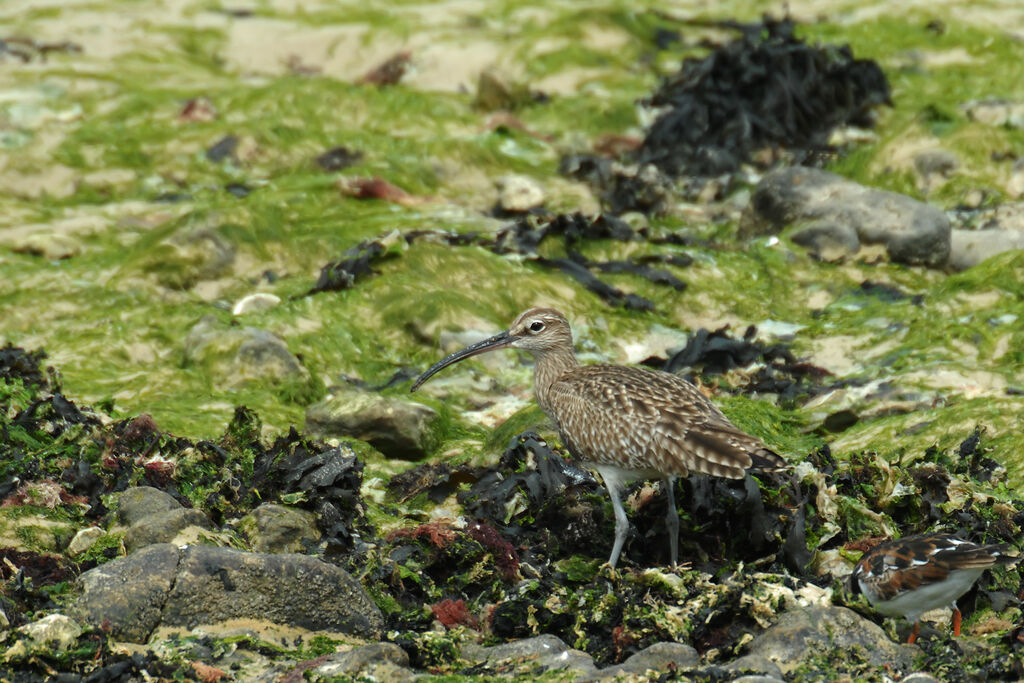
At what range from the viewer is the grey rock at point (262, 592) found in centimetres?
533

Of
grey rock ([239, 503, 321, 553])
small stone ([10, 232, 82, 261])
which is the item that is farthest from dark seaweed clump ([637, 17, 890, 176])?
grey rock ([239, 503, 321, 553])

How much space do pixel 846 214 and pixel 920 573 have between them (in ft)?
A: 19.4

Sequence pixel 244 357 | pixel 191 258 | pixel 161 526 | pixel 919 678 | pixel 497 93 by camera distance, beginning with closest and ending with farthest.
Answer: pixel 919 678 < pixel 161 526 < pixel 244 357 < pixel 191 258 < pixel 497 93

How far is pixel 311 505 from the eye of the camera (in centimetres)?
684

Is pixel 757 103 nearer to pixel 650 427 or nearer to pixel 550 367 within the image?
pixel 550 367

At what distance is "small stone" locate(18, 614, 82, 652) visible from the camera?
502 centimetres

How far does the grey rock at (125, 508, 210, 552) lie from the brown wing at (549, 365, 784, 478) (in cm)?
196

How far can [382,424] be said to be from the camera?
7.94m

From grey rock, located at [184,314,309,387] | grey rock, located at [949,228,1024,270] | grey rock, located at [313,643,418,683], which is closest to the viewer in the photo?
grey rock, located at [313,643,418,683]

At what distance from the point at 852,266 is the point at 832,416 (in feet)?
8.78

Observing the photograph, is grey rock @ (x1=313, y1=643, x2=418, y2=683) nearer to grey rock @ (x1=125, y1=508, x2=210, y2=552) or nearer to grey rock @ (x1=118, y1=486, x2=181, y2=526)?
grey rock @ (x1=125, y1=508, x2=210, y2=552)

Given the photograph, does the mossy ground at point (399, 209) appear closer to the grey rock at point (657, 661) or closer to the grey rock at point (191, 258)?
the grey rock at point (191, 258)

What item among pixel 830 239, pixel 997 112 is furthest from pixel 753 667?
pixel 997 112

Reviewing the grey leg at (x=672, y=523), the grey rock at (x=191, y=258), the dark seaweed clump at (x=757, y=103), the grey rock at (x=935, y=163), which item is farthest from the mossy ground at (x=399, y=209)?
the grey leg at (x=672, y=523)
